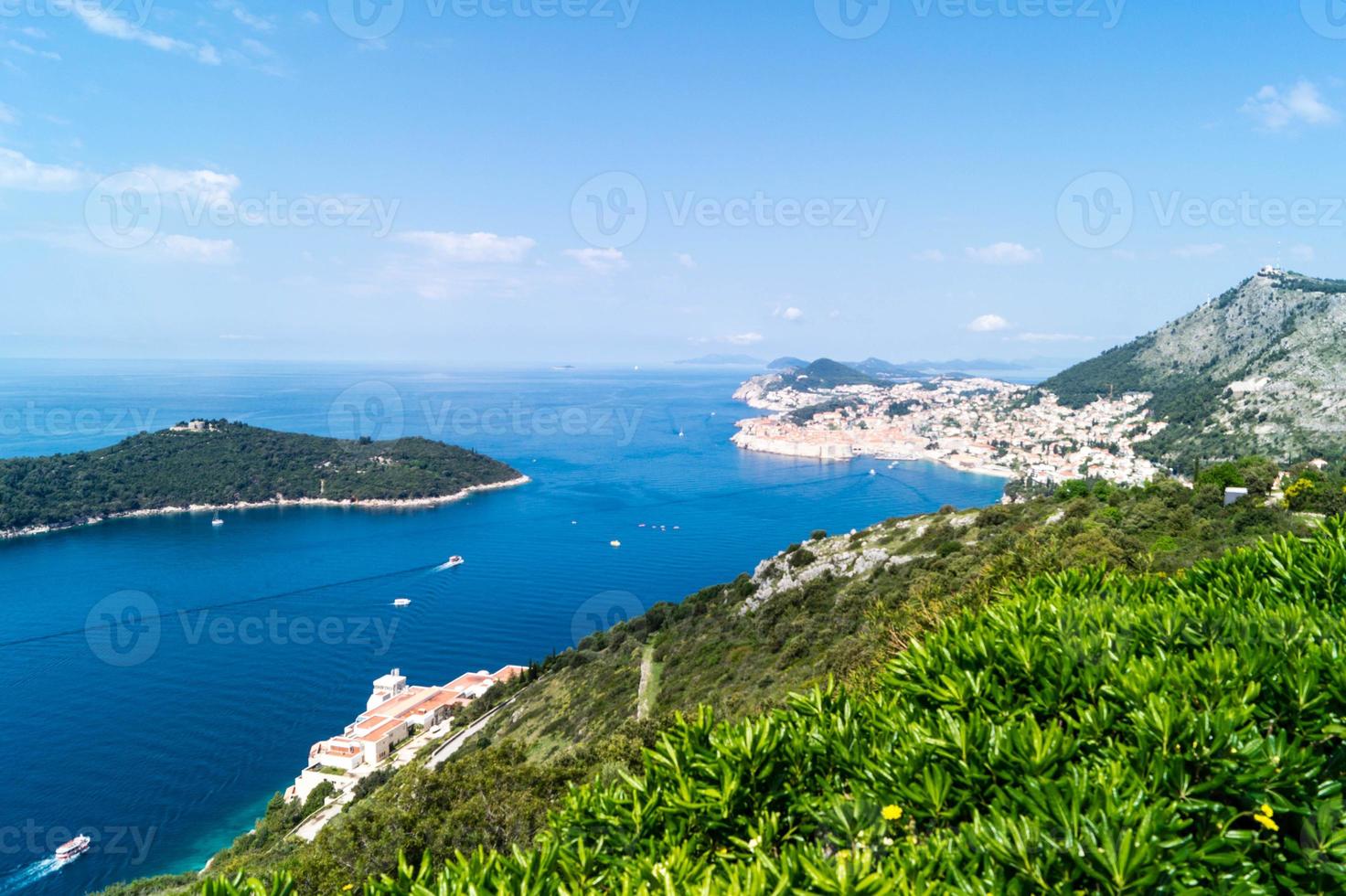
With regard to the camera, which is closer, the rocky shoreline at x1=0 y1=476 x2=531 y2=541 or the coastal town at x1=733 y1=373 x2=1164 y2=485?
the rocky shoreline at x1=0 y1=476 x2=531 y2=541

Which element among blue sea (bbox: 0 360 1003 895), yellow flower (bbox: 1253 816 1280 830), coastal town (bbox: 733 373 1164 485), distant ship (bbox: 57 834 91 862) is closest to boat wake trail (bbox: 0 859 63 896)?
blue sea (bbox: 0 360 1003 895)

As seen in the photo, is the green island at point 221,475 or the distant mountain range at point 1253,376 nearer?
the distant mountain range at point 1253,376

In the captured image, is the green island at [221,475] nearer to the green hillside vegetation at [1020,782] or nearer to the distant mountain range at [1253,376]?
the distant mountain range at [1253,376]

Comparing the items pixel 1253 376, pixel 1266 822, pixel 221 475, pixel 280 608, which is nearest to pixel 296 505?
pixel 221 475

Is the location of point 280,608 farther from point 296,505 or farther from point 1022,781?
point 1022,781

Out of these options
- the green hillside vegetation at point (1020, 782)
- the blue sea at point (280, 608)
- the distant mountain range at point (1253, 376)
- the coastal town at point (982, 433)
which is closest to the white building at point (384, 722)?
the blue sea at point (280, 608)

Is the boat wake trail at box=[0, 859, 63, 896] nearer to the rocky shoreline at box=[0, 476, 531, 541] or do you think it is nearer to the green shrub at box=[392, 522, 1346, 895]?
the green shrub at box=[392, 522, 1346, 895]
